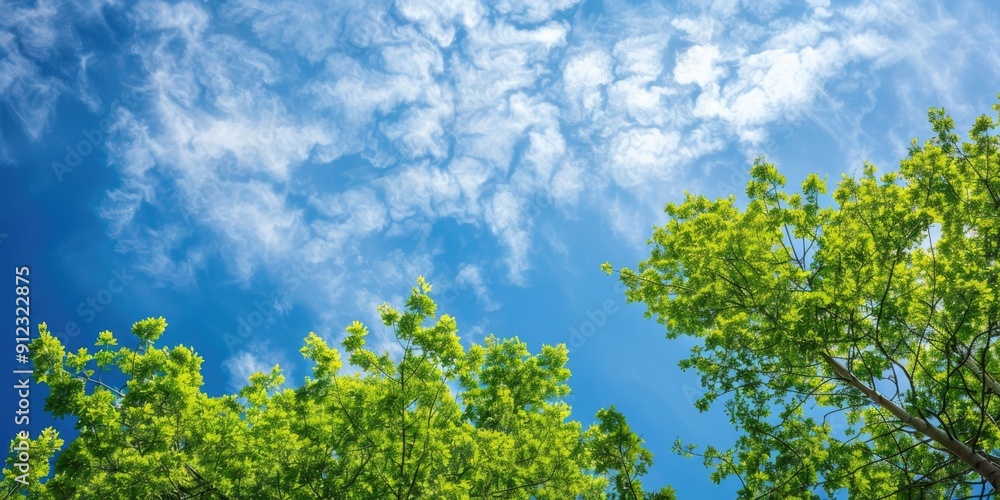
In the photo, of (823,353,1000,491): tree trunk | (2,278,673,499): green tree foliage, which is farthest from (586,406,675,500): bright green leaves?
(823,353,1000,491): tree trunk

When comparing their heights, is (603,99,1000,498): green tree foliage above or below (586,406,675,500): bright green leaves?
above

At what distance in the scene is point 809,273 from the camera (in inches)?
376

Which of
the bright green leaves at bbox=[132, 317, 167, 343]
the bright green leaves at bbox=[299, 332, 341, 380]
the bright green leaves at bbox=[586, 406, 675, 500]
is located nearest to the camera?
the bright green leaves at bbox=[586, 406, 675, 500]

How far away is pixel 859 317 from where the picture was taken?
7.25 meters

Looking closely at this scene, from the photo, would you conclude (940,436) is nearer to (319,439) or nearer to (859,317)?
(859,317)

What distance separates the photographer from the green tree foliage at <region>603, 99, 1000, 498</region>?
698 centimetres

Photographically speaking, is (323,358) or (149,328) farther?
(149,328)

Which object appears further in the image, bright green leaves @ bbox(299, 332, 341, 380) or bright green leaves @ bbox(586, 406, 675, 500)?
bright green leaves @ bbox(299, 332, 341, 380)

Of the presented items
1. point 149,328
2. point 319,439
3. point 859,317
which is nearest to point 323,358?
point 319,439

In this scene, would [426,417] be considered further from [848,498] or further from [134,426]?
[848,498]

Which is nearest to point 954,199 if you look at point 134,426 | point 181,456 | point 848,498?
point 848,498

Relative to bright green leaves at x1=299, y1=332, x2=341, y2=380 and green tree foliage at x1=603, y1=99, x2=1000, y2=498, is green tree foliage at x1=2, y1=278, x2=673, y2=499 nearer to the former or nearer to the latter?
bright green leaves at x1=299, y1=332, x2=341, y2=380

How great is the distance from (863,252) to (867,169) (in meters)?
7.19

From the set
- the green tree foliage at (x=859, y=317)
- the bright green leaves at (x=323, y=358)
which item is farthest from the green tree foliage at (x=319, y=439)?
the green tree foliage at (x=859, y=317)
